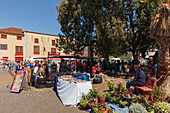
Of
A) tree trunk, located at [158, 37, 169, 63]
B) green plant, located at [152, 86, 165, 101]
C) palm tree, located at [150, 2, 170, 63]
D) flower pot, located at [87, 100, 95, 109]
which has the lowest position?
flower pot, located at [87, 100, 95, 109]

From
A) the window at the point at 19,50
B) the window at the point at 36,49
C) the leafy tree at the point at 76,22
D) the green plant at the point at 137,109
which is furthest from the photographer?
the window at the point at 36,49

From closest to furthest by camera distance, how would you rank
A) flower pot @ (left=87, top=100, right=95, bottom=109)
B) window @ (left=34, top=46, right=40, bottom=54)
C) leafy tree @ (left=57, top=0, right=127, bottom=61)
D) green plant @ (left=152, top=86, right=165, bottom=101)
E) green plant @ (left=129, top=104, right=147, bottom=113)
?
1. green plant @ (left=129, top=104, right=147, bottom=113)
2. green plant @ (left=152, top=86, right=165, bottom=101)
3. flower pot @ (left=87, top=100, right=95, bottom=109)
4. leafy tree @ (left=57, top=0, right=127, bottom=61)
5. window @ (left=34, top=46, right=40, bottom=54)

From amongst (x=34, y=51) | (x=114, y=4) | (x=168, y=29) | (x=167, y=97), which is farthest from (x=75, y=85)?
(x=34, y=51)

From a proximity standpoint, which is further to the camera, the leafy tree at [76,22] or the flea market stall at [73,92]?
the leafy tree at [76,22]

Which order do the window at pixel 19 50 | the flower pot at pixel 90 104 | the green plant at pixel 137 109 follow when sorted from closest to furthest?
1. the green plant at pixel 137 109
2. the flower pot at pixel 90 104
3. the window at pixel 19 50

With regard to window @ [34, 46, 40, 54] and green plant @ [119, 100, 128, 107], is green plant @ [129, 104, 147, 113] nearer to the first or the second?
green plant @ [119, 100, 128, 107]

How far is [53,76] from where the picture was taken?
31.3 feet

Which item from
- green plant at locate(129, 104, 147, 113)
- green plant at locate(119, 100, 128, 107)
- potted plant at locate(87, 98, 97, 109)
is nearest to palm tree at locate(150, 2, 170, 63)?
green plant at locate(119, 100, 128, 107)

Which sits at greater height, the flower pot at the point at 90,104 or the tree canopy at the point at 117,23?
the tree canopy at the point at 117,23

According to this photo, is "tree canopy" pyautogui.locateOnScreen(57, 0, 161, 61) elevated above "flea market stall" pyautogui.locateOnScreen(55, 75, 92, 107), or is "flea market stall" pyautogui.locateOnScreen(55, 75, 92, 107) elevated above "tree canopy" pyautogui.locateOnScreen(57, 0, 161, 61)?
"tree canopy" pyautogui.locateOnScreen(57, 0, 161, 61)

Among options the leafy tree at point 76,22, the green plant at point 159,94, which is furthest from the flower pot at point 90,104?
the leafy tree at point 76,22

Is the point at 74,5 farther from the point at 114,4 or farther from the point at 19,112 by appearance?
the point at 19,112

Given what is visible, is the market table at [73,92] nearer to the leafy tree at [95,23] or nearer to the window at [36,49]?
the leafy tree at [95,23]

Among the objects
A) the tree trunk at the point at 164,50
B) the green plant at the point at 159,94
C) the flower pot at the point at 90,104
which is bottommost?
the flower pot at the point at 90,104
